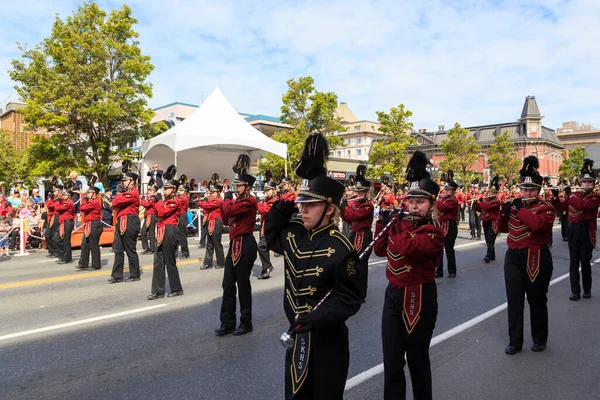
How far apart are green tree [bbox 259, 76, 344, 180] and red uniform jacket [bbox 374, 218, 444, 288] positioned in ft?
82.5

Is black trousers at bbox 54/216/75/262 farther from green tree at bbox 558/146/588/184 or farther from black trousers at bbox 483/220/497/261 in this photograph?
green tree at bbox 558/146/588/184

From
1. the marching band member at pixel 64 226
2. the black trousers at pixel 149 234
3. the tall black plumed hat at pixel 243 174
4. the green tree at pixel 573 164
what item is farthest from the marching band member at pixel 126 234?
the green tree at pixel 573 164

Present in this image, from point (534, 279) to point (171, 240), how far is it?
18.3 ft

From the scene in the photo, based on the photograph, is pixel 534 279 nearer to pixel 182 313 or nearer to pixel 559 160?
pixel 182 313

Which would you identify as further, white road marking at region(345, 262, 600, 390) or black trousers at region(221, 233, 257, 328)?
black trousers at region(221, 233, 257, 328)

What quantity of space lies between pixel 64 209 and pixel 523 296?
11.4m

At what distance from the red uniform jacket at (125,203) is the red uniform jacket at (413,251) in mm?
7106

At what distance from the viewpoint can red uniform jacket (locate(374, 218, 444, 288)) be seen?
11.5 ft

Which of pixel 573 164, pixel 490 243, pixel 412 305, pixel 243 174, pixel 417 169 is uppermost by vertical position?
pixel 573 164

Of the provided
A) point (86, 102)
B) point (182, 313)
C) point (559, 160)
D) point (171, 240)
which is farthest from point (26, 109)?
point (559, 160)

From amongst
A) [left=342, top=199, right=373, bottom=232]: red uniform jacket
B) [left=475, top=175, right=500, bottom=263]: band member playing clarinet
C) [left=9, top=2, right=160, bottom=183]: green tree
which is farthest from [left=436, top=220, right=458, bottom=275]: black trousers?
[left=9, top=2, right=160, bottom=183]: green tree

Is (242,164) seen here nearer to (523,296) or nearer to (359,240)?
(359,240)

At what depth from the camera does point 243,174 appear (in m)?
6.34

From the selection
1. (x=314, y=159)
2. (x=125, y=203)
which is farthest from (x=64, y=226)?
(x=314, y=159)
